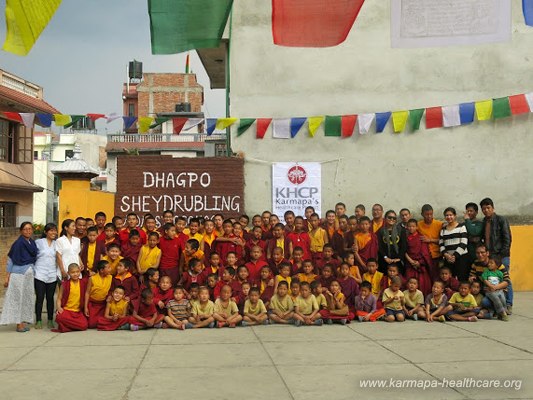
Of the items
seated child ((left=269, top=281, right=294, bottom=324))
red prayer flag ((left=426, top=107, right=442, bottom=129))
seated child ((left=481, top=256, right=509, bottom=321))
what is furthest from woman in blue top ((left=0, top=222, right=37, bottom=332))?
red prayer flag ((left=426, top=107, right=442, bottom=129))

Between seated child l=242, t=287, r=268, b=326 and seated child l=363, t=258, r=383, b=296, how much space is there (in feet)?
4.90

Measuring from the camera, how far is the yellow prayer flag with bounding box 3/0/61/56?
22.6 feet

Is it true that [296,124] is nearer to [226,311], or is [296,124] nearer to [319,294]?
[319,294]

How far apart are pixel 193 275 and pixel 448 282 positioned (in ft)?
10.6

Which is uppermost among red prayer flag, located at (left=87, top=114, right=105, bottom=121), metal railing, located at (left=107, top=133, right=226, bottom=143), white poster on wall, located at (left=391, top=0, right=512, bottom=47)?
metal railing, located at (left=107, top=133, right=226, bottom=143)

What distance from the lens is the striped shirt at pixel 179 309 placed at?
282 inches

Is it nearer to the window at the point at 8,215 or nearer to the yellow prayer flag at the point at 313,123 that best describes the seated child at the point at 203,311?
the yellow prayer flag at the point at 313,123

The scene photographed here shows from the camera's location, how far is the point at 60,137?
42094mm

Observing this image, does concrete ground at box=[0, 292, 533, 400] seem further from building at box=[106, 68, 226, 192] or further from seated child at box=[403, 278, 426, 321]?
building at box=[106, 68, 226, 192]

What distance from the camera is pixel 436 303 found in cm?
746

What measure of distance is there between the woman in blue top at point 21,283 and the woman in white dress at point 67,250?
288 millimetres

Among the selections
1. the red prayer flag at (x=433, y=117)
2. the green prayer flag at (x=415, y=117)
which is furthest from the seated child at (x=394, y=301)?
the red prayer flag at (x=433, y=117)

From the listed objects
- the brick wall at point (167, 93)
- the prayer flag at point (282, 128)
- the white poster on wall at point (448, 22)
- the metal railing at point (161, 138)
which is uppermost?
the brick wall at point (167, 93)

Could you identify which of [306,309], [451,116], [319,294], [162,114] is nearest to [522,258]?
[451,116]
